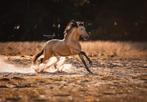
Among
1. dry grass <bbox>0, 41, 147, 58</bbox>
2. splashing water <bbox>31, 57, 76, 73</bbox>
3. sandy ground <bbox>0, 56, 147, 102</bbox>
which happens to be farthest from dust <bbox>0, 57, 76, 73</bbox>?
dry grass <bbox>0, 41, 147, 58</bbox>

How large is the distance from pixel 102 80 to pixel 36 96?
11.8 feet

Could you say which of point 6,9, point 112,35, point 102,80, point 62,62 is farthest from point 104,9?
point 102,80

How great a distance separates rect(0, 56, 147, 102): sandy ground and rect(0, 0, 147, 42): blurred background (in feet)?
77.6

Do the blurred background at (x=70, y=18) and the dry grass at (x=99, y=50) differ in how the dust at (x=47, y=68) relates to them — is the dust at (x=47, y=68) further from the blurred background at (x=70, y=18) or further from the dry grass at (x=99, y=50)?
the blurred background at (x=70, y=18)

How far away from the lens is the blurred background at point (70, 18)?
4034cm

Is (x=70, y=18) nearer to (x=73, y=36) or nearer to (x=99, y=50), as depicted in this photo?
(x=99, y=50)

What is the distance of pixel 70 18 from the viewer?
4112 cm

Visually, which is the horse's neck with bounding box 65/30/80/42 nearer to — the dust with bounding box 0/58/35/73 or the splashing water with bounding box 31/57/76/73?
the splashing water with bounding box 31/57/76/73

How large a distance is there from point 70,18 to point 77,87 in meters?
28.9

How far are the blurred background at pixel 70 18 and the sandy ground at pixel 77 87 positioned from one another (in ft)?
77.6

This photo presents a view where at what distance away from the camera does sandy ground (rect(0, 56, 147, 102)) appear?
10.5 m

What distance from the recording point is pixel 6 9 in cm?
4056

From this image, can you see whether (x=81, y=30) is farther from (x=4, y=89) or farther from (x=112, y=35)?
(x=112, y=35)

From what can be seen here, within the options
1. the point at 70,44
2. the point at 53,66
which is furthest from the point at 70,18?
the point at 70,44
